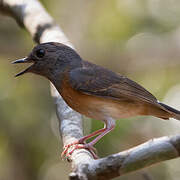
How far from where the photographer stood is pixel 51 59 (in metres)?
5.28

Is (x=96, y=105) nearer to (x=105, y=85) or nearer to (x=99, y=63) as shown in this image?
(x=105, y=85)

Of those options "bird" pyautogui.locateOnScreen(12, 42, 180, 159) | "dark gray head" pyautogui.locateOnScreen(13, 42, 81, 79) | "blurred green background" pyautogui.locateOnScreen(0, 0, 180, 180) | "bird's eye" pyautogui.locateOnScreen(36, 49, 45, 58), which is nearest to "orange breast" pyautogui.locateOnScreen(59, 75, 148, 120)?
"bird" pyautogui.locateOnScreen(12, 42, 180, 159)

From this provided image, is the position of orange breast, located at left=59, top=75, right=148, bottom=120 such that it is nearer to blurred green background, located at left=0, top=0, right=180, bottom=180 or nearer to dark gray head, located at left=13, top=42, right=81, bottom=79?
dark gray head, located at left=13, top=42, right=81, bottom=79

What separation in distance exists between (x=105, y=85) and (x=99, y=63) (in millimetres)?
3712

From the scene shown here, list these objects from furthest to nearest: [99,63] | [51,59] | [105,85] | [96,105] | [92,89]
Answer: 1. [99,63]
2. [51,59]
3. [105,85]
4. [92,89]
5. [96,105]

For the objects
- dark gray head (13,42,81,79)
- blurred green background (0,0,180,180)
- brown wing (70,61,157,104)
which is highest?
blurred green background (0,0,180,180)

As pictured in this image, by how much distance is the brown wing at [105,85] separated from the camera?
197 inches

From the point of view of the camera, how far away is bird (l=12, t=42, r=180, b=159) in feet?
15.9

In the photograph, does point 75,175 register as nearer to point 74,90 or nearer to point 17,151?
point 74,90

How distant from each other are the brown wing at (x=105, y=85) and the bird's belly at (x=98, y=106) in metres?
0.08

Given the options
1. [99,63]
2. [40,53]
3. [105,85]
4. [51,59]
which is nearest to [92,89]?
[105,85]

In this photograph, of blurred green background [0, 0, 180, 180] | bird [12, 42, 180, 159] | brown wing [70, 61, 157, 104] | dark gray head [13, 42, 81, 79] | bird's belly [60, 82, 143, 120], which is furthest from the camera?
blurred green background [0, 0, 180, 180]

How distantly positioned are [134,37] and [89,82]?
13.5ft

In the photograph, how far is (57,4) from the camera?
962 centimetres
